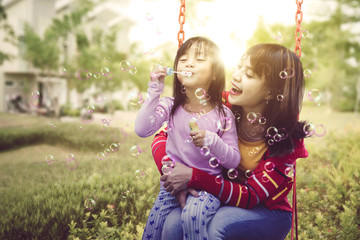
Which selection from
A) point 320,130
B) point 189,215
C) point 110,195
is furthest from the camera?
point 110,195

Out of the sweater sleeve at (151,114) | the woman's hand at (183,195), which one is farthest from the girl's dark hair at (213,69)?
the woman's hand at (183,195)

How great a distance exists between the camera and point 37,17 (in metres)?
19.2

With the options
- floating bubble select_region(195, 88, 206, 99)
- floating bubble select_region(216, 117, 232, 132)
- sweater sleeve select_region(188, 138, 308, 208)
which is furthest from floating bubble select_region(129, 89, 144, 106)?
sweater sleeve select_region(188, 138, 308, 208)

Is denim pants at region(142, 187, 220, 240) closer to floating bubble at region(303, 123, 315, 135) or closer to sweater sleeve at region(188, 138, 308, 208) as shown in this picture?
sweater sleeve at region(188, 138, 308, 208)

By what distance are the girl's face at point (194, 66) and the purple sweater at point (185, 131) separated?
0.55 ft

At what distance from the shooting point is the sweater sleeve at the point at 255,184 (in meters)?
1.88

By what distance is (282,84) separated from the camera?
1.95 meters

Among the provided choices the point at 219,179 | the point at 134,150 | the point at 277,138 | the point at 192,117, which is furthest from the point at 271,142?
the point at 134,150

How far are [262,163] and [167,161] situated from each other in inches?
22.7

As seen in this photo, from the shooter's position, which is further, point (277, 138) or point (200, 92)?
point (200, 92)

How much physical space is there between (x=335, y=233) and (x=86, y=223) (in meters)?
2.57

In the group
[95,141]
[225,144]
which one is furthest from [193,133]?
[95,141]

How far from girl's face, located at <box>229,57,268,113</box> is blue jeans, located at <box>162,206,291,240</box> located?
0.65 meters

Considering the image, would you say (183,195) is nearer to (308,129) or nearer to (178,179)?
(178,179)
